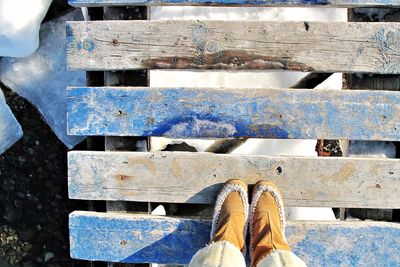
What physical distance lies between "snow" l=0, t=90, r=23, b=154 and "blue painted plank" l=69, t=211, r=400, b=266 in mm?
503

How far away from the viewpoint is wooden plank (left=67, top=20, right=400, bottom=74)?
5.70 feet

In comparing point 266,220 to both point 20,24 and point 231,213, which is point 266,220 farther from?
point 20,24

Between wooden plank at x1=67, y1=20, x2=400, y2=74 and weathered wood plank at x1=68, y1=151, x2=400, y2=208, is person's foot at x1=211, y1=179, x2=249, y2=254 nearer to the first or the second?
weathered wood plank at x1=68, y1=151, x2=400, y2=208

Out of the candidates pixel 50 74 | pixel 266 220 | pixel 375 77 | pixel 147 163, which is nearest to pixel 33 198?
pixel 50 74

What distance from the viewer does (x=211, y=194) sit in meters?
1.82

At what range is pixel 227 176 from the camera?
70.6 inches

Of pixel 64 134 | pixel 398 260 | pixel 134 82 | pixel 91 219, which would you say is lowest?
pixel 398 260

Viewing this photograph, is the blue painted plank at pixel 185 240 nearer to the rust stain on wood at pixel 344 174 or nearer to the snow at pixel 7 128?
the rust stain on wood at pixel 344 174

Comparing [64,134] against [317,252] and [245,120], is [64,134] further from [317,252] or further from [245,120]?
[317,252]

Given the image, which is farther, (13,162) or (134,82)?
(13,162)

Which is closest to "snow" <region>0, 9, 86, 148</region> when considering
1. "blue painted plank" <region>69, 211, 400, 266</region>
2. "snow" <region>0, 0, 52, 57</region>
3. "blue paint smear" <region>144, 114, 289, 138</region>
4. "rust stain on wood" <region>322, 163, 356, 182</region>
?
"snow" <region>0, 0, 52, 57</region>

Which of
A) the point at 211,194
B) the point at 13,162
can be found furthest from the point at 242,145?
the point at 13,162

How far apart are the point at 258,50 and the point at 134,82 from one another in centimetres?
44

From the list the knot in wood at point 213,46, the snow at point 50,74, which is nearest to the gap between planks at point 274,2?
the knot in wood at point 213,46
